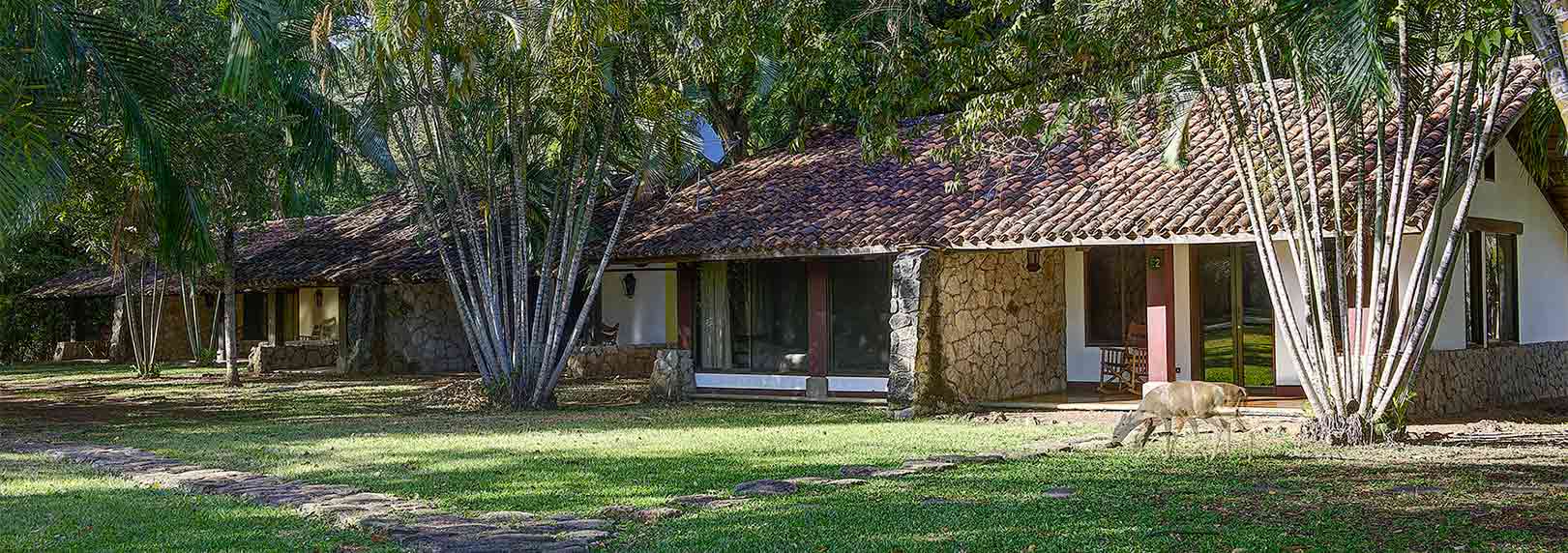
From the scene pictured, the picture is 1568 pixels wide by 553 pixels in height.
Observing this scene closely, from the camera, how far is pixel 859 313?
18328mm

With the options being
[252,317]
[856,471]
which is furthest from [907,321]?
[252,317]

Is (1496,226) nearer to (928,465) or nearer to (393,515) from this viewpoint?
(928,465)

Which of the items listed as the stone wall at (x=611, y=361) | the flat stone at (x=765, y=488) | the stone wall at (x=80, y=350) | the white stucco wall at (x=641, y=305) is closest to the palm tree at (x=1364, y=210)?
the flat stone at (x=765, y=488)

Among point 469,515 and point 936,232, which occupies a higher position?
point 936,232

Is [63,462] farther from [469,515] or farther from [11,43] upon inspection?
[469,515]

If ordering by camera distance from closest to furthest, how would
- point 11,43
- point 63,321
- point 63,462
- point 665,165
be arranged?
point 11,43
point 63,462
point 665,165
point 63,321

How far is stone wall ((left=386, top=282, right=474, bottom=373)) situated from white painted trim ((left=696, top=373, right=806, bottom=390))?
8.43 meters

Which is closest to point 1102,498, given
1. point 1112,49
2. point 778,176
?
point 1112,49

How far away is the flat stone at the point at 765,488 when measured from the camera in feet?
28.6

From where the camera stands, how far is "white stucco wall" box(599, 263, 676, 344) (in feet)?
74.7

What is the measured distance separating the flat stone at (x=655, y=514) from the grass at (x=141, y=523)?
1489 mm

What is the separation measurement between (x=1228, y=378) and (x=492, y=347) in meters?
8.76

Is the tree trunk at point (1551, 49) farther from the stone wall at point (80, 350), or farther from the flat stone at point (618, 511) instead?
the stone wall at point (80, 350)

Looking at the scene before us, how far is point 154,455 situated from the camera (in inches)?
451
